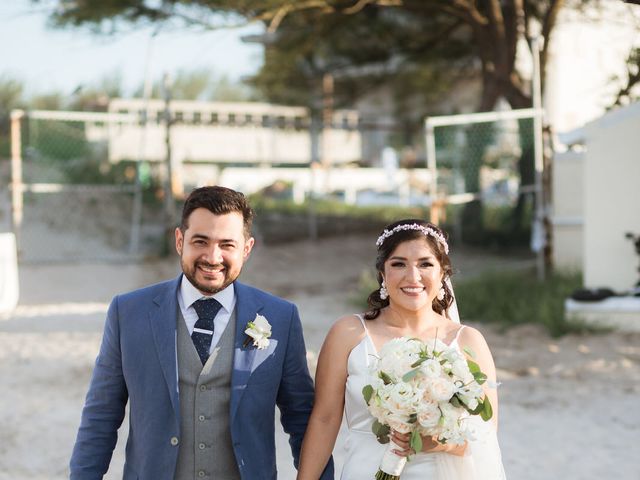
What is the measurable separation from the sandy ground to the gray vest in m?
3.18

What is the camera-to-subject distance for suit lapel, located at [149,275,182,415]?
9.52ft

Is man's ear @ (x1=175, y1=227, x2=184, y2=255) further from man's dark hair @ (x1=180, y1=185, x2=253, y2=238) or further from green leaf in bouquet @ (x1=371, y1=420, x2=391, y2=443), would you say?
green leaf in bouquet @ (x1=371, y1=420, x2=391, y2=443)

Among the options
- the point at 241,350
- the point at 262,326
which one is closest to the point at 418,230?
the point at 262,326

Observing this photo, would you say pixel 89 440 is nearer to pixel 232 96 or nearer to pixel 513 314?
pixel 513 314

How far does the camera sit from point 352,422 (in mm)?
3412

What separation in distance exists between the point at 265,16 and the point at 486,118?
133 inches

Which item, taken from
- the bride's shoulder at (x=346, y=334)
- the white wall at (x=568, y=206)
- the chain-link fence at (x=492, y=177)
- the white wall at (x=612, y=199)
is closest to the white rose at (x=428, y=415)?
the bride's shoulder at (x=346, y=334)

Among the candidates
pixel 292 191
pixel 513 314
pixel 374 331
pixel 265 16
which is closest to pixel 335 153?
pixel 292 191

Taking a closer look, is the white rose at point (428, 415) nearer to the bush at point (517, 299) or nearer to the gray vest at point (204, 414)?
the gray vest at point (204, 414)

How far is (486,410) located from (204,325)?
920 mm

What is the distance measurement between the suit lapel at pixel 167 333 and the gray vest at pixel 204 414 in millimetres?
45

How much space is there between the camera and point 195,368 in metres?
2.94

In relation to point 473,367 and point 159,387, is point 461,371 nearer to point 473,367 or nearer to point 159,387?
point 473,367

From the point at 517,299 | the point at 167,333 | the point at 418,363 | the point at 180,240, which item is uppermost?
the point at 180,240
